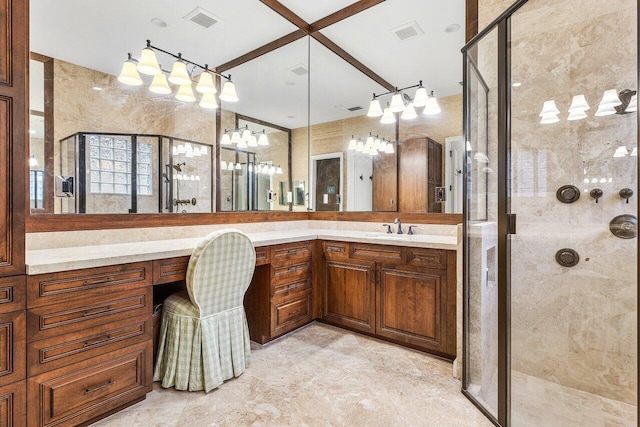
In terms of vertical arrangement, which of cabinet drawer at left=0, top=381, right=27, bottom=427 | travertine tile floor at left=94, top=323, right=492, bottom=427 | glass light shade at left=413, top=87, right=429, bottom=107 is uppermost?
glass light shade at left=413, top=87, right=429, bottom=107

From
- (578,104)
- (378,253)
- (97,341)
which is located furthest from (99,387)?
(578,104)

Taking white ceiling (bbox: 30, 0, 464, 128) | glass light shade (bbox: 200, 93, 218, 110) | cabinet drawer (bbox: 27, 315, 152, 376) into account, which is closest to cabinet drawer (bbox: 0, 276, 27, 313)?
cabinet drawer (bbox: 27, 315, 152, 376)

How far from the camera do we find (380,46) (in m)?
3.30

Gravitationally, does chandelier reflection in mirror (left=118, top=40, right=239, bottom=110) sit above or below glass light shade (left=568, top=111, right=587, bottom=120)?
above

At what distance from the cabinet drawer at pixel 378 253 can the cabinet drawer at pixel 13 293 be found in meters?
2.16

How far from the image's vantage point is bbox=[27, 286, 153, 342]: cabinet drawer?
1.46 metres

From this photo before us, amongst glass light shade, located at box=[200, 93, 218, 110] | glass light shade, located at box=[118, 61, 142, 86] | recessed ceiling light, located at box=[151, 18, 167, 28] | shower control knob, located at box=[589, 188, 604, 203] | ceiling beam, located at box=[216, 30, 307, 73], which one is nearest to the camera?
shower control knob, located at box=[589, 188, 604, 203]

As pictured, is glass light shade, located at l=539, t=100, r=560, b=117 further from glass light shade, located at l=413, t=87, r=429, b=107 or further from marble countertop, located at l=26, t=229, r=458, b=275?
glass light shade, located at l=413, t=87, r=429, b=107

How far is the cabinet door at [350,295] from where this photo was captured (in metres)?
2.75

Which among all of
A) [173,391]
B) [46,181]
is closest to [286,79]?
[46,181]

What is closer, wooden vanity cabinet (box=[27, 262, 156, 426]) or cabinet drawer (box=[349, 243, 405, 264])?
wooden vanity cabinet (box=[27, 262, 156, 426])

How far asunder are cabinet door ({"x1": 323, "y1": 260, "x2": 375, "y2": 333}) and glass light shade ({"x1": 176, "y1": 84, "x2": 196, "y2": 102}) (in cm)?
192

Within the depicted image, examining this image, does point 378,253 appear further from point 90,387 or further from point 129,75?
point 129,75

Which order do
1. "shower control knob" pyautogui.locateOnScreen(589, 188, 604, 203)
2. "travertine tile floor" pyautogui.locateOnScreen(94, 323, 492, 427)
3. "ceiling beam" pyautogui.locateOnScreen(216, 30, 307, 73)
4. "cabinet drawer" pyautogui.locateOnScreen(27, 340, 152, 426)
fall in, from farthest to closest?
"ceiling beam" pyautogui.locateOnScreen(216, 30, 307, 73) → "shower control knob" pyautogui.locateOnScreen(589, 188, 604, 203) → "travertine tile floor" pyautogui.locateOnScreen(94, 323, 492, 427) → "cabinet drawer" pyautogui.locateOnScreen(27, 340, 152, 426)
